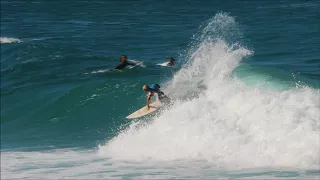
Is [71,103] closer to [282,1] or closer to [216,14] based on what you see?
[216,14]

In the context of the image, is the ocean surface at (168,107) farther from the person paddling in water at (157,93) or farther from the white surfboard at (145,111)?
the person paddling in water at (157,93)

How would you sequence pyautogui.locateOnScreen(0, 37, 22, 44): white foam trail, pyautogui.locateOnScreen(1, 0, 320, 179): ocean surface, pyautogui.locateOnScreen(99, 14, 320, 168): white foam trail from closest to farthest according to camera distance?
pyautogui.locateOnScreen(99, 14, 320, 168): white foam trail
pyautogui.locateOnScreen(1, 0, 320, 179): ocean surface
pyautogui.locateOnScreen(0, 37, 22, 44): white foam trail

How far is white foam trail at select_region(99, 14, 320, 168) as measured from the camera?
19.3m

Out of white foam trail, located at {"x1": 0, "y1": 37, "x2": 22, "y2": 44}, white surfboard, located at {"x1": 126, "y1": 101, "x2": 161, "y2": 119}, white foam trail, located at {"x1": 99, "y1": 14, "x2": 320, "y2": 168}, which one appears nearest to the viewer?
white foam trail, located at {"x1": 99, "y1": 14, "x2": 320, "y2": 168}

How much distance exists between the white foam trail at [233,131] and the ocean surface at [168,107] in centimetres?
4

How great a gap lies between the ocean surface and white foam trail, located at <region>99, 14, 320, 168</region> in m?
0.04

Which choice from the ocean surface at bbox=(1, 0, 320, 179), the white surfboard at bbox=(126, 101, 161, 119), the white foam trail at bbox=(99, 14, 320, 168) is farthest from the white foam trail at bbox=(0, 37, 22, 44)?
the white foam trail at bbox=(99, 14, 320, 168)

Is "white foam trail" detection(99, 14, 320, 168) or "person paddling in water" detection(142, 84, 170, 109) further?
"person paddling in water" detection(142, 84, 170, 109)

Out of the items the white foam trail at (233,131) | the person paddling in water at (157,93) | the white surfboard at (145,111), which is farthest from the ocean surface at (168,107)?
the person paddling in water at (157,93)

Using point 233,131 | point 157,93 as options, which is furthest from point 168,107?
point 233,131

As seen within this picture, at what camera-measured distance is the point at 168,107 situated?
24.6 m

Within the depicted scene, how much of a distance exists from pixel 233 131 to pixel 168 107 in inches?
161

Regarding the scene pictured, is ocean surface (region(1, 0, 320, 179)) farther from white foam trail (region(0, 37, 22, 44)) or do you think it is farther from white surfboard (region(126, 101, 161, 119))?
white surfboard (region(126, 101, 161, 119))

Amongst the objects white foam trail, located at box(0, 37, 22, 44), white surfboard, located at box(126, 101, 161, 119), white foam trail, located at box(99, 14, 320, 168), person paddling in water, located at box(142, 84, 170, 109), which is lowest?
white foam trail, located at box(99, 14, 320, 168)
